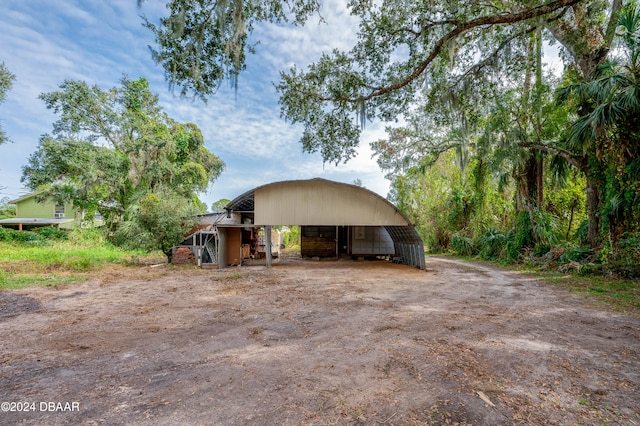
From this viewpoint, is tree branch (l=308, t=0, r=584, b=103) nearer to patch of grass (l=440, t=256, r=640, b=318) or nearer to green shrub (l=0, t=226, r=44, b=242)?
patch of grass (l=440, t=256, r=640, b=318)

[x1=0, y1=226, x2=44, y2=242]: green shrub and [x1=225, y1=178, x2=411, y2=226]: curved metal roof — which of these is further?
[x1=0, y1=226, x2=44, y2=242]: green shrub

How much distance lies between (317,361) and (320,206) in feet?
31.1

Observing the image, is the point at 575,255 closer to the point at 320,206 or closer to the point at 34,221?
the point at 320,206

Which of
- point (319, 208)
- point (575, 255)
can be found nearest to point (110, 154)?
point (319, 208)

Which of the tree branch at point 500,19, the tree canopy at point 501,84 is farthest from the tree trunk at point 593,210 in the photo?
the tree branch at point 500,19

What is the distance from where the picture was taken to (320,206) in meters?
12.7

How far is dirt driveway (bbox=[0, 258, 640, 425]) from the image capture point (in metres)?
2.49

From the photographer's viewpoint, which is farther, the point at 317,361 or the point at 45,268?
the point at 45,268

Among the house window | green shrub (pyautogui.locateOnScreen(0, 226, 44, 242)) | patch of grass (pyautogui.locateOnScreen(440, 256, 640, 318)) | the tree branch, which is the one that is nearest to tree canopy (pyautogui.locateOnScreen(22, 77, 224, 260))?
green shrub (pyautogui.locateOnScreen(0, 226, 44, 242))

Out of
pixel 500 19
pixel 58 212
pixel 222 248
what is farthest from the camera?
pixel 58 212

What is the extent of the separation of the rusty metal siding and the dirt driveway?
5.97 m

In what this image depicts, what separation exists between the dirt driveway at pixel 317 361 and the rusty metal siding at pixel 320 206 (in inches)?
235

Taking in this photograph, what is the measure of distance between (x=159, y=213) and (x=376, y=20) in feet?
36.8

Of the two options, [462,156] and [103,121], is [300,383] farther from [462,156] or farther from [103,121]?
[103,121]
